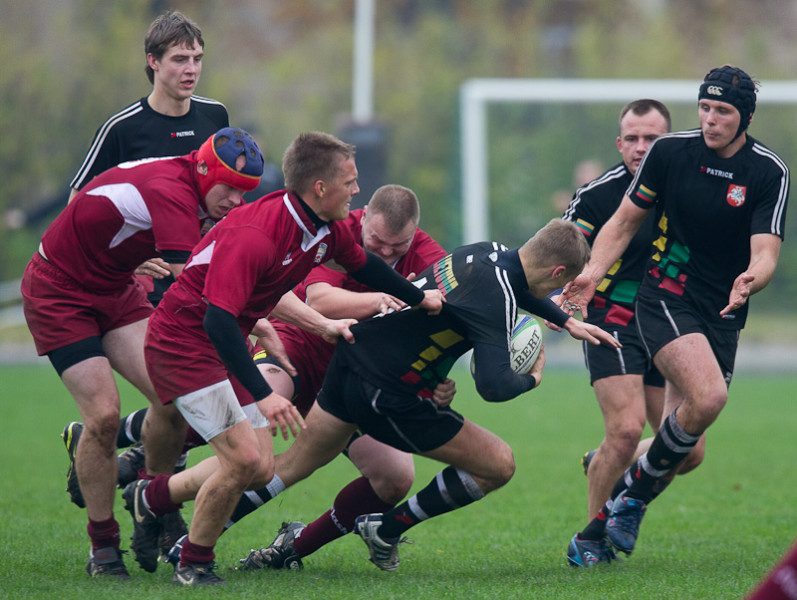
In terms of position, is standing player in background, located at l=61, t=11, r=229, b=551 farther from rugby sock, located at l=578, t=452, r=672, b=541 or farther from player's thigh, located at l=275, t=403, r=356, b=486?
rugby sock, located at l=578, t=452, r=672, b=541

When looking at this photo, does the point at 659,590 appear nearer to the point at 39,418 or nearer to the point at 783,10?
the point at 39,418

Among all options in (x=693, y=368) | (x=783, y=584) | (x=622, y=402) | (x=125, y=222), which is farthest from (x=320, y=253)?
(x=783, y=584)

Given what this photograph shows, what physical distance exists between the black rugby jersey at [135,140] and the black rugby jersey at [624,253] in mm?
2358

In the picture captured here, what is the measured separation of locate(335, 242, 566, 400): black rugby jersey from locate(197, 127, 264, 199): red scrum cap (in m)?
0.93

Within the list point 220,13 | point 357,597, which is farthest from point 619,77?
point 357,597

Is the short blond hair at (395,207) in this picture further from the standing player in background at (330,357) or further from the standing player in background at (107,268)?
the standing player in background at (107,268)

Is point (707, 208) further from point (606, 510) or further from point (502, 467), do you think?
point (502, 467)

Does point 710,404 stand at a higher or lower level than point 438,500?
higher

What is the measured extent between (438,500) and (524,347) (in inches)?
35.0

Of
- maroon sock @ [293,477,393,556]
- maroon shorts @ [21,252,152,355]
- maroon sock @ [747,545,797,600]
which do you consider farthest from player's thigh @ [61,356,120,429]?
maroon sock @ [747,545,797,600]

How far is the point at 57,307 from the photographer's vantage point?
5453 mm

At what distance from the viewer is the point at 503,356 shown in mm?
5039

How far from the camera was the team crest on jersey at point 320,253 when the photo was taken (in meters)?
5.14

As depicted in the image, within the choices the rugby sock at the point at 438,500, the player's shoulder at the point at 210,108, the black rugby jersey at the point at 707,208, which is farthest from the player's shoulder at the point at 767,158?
the player's shoulder at the point at 210,108
